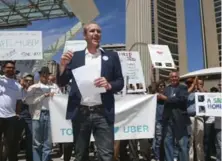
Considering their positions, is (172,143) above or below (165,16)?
below

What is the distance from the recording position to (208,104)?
555 centimetres

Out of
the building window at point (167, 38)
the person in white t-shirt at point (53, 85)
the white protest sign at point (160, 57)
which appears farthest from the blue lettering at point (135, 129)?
the building window at point (167, 38)

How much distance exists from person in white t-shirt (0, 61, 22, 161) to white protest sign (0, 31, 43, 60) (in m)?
1.22

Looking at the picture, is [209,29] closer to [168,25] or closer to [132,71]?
[132,71]

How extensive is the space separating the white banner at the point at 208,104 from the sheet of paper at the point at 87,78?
10.4ft

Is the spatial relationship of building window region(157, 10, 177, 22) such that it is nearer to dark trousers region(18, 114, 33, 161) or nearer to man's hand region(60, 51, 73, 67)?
dark trousers region(18, 114, 33, 161)

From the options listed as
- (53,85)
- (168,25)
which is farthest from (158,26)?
(53,85)

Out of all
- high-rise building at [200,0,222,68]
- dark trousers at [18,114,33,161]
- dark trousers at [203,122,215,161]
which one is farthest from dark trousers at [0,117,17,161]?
high-rise building at [200,0,222,68]

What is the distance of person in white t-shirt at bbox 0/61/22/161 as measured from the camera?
5.06 metres

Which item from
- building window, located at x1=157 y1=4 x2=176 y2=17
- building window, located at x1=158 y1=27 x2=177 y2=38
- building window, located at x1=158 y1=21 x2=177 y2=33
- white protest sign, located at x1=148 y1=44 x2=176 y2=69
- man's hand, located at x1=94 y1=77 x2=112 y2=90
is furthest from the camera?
building window, located at x1=158 y1=21 x2=177 y2=33

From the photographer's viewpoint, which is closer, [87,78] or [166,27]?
[87,78]

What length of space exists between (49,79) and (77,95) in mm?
3653

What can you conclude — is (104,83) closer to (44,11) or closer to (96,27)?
(96,27)

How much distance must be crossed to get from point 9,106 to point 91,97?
2674 millimetres
